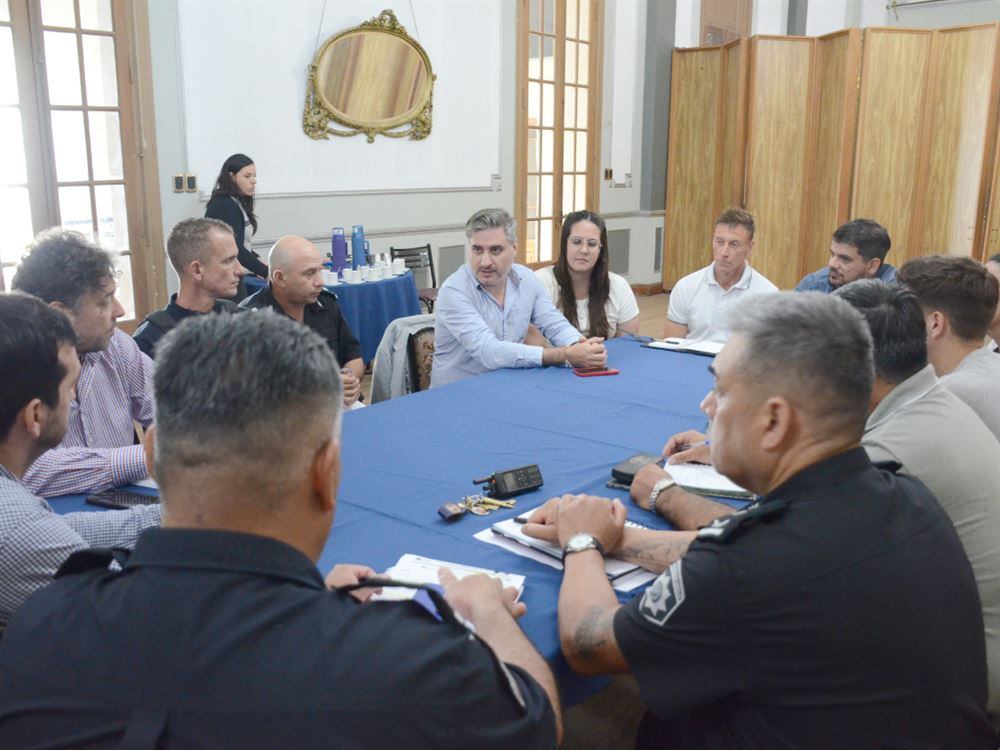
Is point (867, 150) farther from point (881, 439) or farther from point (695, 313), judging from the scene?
point (881, 439)

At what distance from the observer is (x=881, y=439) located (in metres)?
1.54

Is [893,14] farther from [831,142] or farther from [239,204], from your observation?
[239,204]

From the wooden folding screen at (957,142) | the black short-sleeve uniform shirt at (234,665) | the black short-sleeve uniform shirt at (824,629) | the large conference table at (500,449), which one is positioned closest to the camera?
the black short-sleeve uniform shirt at (234,665)

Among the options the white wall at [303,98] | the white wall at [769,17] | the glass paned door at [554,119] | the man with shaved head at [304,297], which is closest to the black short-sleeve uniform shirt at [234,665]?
the man with shaved head at [304,297]

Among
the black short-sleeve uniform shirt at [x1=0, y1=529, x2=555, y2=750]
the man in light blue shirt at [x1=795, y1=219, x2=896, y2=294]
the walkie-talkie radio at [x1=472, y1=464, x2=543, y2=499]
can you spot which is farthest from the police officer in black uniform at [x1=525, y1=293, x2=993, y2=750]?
the man in light blue shirt at [x1=795, y1=219, x2=896, y2=294]

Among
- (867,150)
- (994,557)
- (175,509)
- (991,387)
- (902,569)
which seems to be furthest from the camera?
(867,150)

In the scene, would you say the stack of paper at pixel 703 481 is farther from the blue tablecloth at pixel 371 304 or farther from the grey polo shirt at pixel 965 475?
the blue tablecloth at pixel 371 304

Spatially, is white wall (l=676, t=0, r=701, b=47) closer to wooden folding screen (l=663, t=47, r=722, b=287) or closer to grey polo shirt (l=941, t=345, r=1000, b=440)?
wooden folding screen (l=663, t=47, r=722, b=287)

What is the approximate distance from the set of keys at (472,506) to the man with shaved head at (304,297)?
1234 millimetres

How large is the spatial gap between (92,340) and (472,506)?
114cm

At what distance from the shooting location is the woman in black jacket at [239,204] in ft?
17.1

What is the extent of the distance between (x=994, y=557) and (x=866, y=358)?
1.76 ft

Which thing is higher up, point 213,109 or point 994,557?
point 213,109

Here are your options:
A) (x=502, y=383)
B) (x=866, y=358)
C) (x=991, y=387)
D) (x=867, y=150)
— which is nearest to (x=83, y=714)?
(x=866, y=358)
